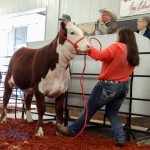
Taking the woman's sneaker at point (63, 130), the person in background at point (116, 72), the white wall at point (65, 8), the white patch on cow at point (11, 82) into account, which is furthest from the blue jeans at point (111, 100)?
the white wall at point (65, 8)

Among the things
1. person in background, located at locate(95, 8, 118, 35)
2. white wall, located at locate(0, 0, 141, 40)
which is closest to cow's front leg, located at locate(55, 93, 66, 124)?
person in background, located at locate(95, 8, 118, 35)

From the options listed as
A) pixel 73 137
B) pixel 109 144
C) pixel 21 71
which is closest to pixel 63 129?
pixel 73 137

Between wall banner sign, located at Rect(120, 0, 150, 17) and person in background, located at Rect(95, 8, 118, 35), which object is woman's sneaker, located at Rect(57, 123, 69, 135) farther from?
wall banner sign, located at Rect(120, 0, 150, 17)

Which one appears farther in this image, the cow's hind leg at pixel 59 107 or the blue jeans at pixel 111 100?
the cow's hind leg at pixel 59 107

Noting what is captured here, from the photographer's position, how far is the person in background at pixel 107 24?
3.95 meters

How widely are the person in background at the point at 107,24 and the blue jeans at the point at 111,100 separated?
1.18 meters

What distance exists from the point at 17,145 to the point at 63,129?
0.71 meters

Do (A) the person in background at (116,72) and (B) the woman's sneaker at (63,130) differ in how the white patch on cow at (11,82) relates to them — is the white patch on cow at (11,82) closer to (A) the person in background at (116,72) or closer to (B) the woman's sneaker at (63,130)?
(B) the woman's sneaker at (63,130)

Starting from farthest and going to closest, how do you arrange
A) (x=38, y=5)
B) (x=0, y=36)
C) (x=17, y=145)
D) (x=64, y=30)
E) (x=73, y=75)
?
(x=0, y=36) → (x=38, y=5) → (x=73, y=75) → (x=64, y=30) → (x=17, y=145)

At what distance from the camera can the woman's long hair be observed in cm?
289

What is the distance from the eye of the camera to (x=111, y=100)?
10.1 feet

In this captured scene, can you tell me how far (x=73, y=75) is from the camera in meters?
3.83

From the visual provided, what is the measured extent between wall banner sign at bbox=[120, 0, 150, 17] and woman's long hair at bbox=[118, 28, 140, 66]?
267cm

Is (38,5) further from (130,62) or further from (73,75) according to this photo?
(130,62)
